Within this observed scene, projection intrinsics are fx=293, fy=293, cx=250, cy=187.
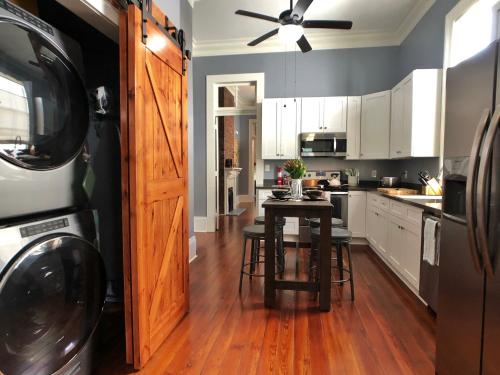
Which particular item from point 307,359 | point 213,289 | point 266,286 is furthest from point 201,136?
point 307,359

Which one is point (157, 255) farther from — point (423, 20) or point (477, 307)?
point (423, 20)

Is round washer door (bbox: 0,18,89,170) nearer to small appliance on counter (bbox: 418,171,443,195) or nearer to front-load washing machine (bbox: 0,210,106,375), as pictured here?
front-load washing machine (bbox: 0,210,106,375)

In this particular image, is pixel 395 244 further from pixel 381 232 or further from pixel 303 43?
pixel 303 43

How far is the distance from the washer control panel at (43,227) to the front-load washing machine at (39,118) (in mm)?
83

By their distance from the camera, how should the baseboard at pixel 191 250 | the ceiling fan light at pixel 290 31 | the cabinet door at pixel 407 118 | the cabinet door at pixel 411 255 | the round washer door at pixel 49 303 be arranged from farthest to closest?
the baseboard at pixel 191 250 < the cabinet door at pixel 407 118 < the ceiling fan light at pixel 290 31 < the cabinet door at pixel 411 255 < the round washer door at pixel 49 303

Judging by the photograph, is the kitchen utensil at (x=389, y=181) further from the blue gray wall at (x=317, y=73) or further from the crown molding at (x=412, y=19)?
the crown molding at (x=412, y=19)

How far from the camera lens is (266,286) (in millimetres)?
2484

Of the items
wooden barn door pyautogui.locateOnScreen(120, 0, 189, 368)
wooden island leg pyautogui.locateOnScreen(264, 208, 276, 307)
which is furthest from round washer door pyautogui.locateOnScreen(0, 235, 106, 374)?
wooden island leg pyautogui.locateOnScreen(264, 208, 276, 307)

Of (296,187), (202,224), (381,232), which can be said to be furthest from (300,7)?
(202,224)

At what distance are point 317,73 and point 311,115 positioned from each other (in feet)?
2.72

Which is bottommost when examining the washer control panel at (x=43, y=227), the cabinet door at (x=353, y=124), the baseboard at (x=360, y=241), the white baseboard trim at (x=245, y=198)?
the baseboard at (x=360, y=241)

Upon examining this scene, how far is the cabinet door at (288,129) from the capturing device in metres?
4.71

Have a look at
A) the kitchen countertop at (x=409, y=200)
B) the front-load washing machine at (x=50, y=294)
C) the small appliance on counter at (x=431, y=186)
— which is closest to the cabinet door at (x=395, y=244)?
the kitchen countertop at (x=409, y=200)

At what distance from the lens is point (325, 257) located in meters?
2.40
